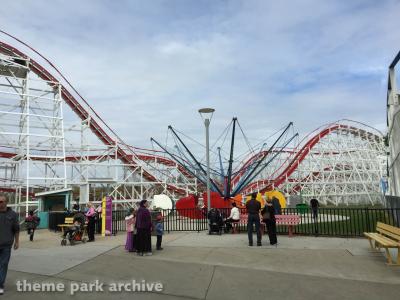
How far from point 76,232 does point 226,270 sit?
7073mm

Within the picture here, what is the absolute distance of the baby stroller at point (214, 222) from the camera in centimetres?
1405

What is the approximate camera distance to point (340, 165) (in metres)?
50.4

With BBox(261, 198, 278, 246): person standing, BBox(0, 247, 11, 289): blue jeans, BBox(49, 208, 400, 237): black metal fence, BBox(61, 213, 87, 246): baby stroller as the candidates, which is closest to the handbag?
BBox(261, 198, 278, 246): person standing

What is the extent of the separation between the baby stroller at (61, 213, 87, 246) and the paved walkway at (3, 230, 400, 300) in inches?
52.1

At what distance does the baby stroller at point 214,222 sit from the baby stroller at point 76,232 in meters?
4.62

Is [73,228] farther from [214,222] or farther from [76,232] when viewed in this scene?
[214,222]

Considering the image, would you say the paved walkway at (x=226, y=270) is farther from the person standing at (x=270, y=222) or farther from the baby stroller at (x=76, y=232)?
the baby stroller at (x=76, y=232)

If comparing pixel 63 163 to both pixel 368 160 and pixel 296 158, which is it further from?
pixel 368 160

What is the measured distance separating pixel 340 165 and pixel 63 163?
38.0m

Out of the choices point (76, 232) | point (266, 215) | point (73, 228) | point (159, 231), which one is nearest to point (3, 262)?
point (159, 231)

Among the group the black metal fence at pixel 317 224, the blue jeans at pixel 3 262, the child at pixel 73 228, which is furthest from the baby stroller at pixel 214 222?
the blue jeans at pixel 3 262

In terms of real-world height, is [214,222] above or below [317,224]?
above

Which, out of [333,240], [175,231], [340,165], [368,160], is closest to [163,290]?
[333,240]

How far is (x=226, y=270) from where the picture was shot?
7766 millimetres
